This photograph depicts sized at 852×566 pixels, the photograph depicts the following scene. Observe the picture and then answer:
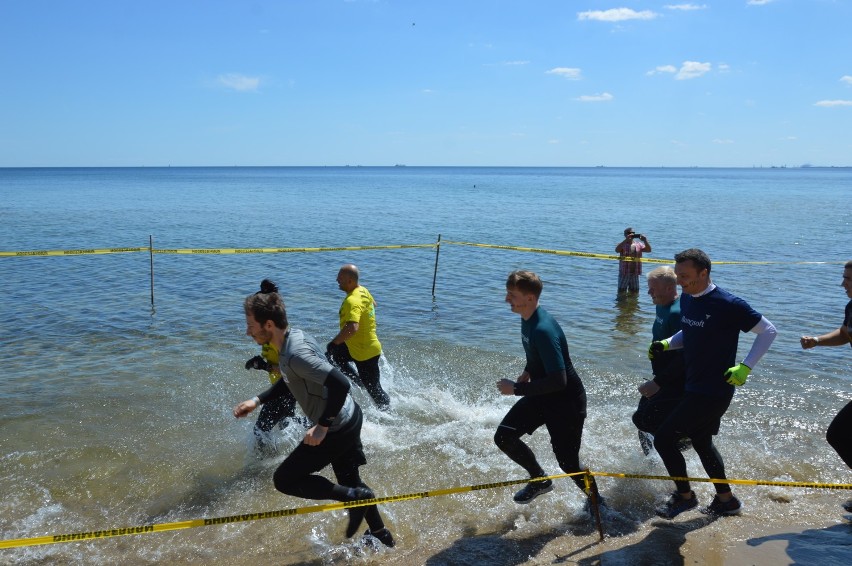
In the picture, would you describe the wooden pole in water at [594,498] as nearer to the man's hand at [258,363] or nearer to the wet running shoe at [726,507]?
the wet running shoe at [726,507]

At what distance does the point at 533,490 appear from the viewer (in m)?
5.16

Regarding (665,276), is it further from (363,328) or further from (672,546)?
(363,328)

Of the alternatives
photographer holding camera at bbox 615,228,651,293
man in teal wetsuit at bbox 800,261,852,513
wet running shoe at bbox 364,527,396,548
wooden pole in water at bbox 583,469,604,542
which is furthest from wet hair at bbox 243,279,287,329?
photographer holding camera at bbox 615,228,651,293

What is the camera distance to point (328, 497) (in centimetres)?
454

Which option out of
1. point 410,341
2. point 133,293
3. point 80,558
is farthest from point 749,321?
point 133,293

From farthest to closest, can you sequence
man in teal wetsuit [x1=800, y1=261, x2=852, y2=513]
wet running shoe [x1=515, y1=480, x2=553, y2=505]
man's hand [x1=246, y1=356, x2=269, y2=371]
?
man's hand [x1=246, y1=356, x2=269, y2=371]
wet running shoe [x1=515, y1=480, x2=553, y2=505]
man in teal wetsuit [x1=800, y1=261, x2=852, y2=513]

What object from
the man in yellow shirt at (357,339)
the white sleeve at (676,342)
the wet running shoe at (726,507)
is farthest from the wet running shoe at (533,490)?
the man in yellow shirt at (357,339)

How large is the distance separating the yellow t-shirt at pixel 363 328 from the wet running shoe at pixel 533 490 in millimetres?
2714

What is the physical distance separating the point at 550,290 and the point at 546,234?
17361 mm

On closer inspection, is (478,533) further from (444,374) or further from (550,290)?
(550,290)

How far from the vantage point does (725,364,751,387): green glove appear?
15.1 ft

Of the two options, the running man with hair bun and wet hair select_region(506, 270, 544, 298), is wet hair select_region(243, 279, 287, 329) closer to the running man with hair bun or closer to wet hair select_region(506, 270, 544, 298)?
the running man with hair bun

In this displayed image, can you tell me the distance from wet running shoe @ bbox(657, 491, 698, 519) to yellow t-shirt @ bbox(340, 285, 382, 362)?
135 inches

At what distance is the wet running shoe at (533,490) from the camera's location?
5.16m
